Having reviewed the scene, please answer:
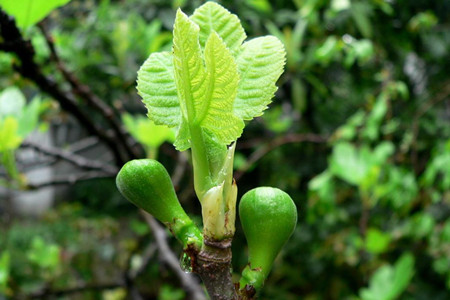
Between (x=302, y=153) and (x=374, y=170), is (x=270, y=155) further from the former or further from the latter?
(x=374, y=170)

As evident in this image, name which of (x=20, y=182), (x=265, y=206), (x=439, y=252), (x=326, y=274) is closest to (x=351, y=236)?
(x=439, y=252)

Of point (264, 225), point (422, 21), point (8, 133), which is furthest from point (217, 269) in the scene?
point (422, 21)

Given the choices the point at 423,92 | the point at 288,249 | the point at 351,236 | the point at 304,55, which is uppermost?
the point at 304,55

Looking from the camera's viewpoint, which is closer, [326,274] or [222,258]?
[222,258]

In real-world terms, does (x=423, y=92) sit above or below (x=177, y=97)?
below

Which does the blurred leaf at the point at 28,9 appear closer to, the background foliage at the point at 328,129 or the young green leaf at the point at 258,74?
the background foliage at the point at 328,129

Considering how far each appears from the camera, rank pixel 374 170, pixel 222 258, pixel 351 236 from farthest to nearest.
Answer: pixel 351 236
pixel 374 170
pixel 222 258

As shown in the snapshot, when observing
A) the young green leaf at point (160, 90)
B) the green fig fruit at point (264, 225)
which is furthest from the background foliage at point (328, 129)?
the green fig fruit at point (264, 225)
